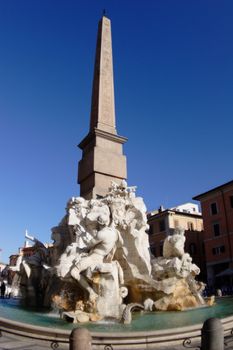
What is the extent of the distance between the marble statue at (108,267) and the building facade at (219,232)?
18.9 meters

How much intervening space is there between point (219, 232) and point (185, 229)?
4471 millimetres

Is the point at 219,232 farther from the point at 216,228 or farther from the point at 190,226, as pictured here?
the point at 190,226

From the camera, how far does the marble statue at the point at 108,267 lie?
720cm

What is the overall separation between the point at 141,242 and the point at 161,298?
1432mm

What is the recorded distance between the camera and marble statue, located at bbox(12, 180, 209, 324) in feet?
23.6

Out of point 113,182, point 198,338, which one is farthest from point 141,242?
point 198,338

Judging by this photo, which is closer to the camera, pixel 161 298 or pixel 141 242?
pixel 161 298

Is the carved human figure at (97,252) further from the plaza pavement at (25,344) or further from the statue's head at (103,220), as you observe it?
the plaza pavement at (25,344)

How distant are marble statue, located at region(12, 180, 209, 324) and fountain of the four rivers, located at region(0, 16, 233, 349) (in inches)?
0.8

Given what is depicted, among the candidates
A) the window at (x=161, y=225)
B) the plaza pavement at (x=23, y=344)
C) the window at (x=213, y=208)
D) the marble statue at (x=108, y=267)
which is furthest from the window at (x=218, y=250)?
the plaza pavement at (x=23, y=344)

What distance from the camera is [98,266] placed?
7.17 metres

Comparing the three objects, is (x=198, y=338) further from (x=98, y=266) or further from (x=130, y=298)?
(x=130, y=298)

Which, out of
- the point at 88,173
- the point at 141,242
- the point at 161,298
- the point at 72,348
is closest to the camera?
the point at 72,348

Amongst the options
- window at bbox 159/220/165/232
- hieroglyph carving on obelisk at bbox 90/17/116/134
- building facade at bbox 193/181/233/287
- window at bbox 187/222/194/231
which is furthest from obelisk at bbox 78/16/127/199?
window at bbox 187/222/194/231
